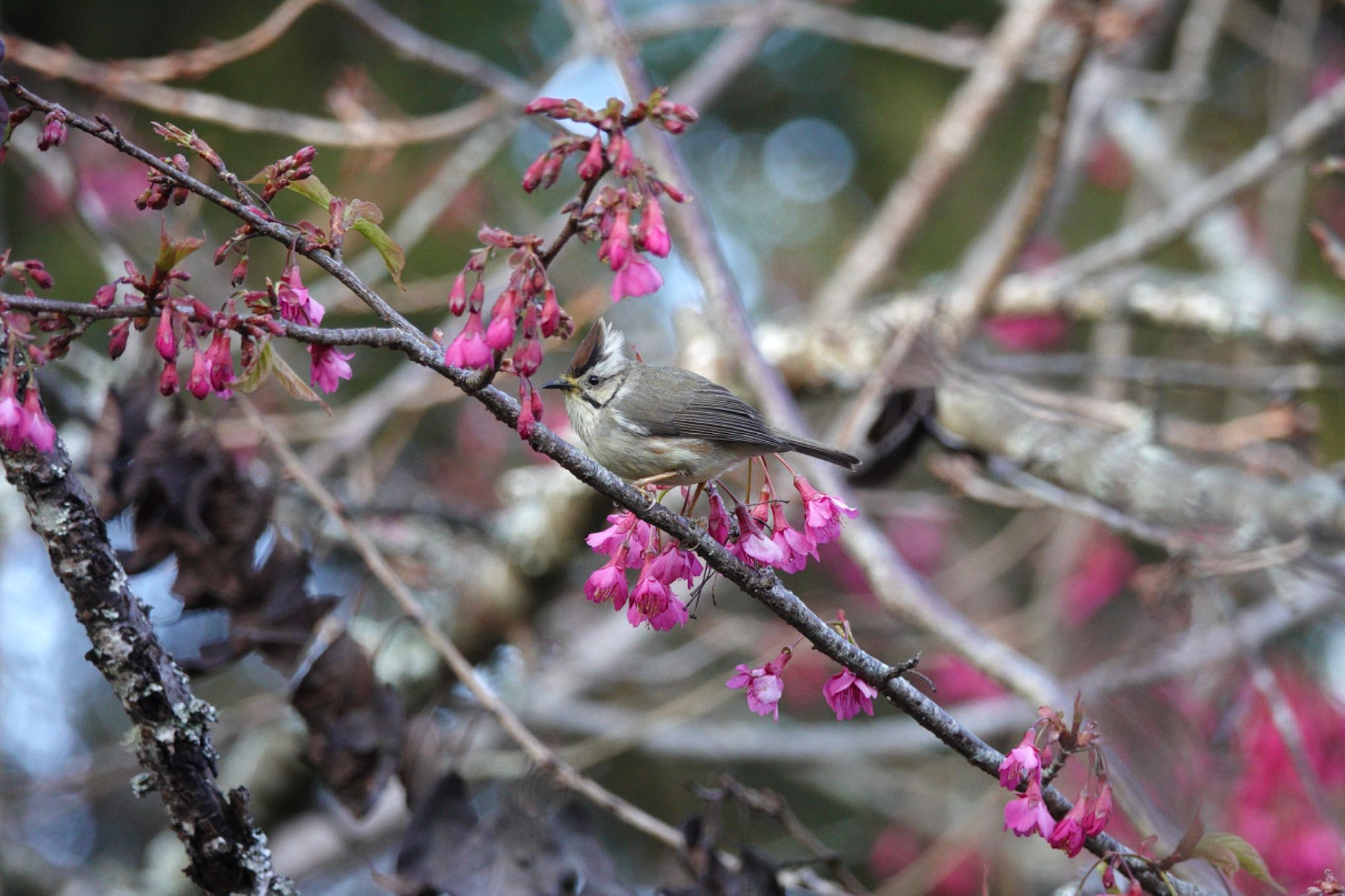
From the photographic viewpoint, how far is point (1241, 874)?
2.75 metres

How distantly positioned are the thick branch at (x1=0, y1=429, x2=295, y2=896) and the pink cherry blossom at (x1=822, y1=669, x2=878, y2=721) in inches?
37.6

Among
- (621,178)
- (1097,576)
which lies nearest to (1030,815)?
(621,178)

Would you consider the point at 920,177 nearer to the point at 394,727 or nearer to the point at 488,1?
the point at 394,727

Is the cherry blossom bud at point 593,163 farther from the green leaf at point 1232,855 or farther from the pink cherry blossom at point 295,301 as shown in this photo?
the green leaf at point 1232,855

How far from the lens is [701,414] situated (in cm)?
240

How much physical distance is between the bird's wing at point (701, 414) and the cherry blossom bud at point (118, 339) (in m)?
1.13

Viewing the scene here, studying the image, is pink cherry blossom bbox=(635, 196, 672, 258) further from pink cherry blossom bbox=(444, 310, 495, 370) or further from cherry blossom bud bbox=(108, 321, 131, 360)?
cherry blossom bud bbox=(108, 321, 131, 360)

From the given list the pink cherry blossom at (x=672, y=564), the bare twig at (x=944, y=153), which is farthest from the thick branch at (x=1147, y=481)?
the pink cherry blossom at (x=672, y=564)

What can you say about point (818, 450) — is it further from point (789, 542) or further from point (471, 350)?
point (471, 350)

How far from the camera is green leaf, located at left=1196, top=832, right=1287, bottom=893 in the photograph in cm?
155

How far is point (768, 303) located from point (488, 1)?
9.49 ft

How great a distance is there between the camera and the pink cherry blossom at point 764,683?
5.64 ft

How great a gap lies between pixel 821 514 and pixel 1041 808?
0.58 meters

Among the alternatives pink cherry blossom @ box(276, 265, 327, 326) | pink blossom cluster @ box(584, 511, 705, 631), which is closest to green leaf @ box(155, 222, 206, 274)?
pink cherry blossom @ box(276, 265, 327, 326)
